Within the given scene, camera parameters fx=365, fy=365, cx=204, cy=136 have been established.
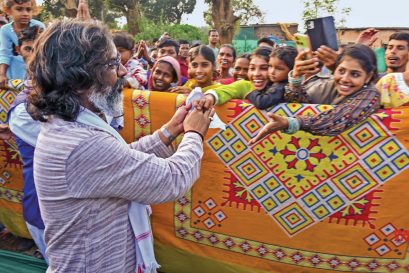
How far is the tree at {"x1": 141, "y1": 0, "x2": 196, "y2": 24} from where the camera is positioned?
134 feet

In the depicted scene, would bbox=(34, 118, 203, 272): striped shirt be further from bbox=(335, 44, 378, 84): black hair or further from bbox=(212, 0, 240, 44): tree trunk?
bbox=(212, 0, 240, 44): tree trunk

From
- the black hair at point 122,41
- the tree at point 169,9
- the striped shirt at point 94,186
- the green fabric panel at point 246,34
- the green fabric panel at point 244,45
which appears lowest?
the striped shirt at point 94,186

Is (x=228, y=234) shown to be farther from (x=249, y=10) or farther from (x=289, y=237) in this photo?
(x=249, y=10)

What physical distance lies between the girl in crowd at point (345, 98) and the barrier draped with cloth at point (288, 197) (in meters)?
0.12

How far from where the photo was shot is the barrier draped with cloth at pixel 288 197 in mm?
2098

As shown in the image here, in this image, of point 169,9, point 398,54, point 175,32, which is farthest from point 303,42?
point 169,9

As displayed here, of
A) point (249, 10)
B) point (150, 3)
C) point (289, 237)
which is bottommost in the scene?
point (289, 237)

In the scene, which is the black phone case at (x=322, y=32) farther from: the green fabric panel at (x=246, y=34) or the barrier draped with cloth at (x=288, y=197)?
the green fabric panel at (x=246, y=34)

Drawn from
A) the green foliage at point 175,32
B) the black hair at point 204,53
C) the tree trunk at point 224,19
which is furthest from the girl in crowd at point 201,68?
the green foliage at point 175,32

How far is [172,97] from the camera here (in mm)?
2496

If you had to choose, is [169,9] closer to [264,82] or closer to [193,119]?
[264,82]

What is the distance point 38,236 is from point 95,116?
5.12 feet

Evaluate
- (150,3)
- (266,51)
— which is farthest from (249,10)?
(266,51)

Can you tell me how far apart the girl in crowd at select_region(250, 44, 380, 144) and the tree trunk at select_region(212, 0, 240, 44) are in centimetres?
1027
